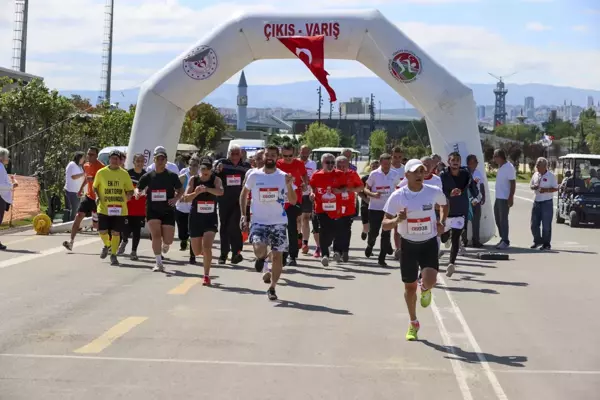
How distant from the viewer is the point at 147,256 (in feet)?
A: 58.2

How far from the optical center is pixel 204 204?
47.2ft

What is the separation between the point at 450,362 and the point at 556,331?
2.23 meters

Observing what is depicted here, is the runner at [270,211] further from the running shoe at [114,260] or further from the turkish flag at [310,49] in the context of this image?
the turkish flag at [310,49]

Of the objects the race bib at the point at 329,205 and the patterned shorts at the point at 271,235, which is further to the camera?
the race bib at the point at 329,205

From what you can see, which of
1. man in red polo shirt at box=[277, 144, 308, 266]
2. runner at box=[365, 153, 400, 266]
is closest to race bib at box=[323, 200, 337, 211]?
man in red polo shirt at box=[277, 144, 308, 266]

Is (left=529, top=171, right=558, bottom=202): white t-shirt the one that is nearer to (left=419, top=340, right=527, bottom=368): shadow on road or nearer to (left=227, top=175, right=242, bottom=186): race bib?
(left=227, top=175, right=242, bottom=186): race bib

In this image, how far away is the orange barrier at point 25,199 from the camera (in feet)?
81.1

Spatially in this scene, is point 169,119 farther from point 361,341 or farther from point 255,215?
point 361,341

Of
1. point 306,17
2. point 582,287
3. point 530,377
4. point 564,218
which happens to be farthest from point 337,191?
point 564,218

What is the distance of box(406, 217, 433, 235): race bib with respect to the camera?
1012 cm

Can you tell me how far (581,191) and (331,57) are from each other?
31.7ft

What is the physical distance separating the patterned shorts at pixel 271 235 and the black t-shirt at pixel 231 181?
11.5ft

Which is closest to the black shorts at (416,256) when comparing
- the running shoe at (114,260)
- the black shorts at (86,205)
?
the running shoe at (114,260)

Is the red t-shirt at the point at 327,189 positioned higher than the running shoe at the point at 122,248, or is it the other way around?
the red t-shirt at the point at 327,189
